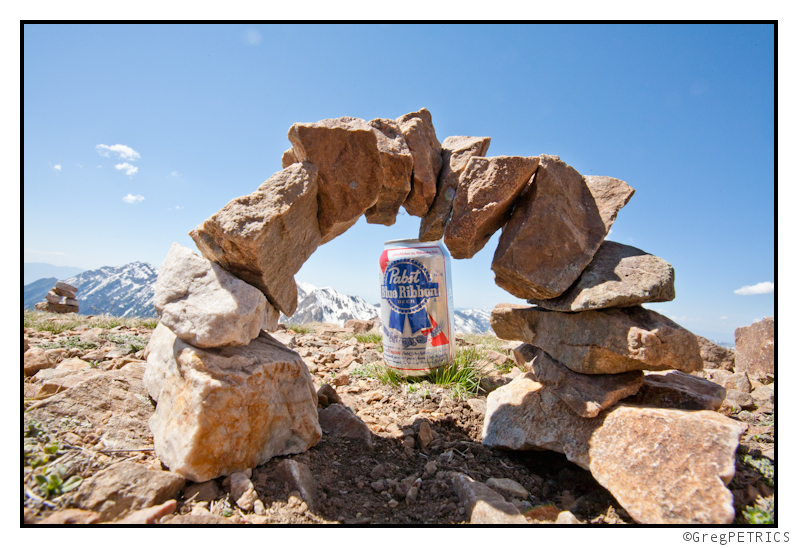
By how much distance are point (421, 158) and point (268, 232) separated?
4.16ft

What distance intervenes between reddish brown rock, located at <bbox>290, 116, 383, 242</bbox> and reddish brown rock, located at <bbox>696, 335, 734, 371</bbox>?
11.6ft

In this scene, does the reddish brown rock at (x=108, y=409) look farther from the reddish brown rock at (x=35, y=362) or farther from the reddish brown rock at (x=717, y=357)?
the reddish brown rock at (x=717, y=357)

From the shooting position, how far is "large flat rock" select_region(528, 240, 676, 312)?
2.10 metres

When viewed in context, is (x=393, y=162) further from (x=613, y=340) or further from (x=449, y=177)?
(x=613, y=340)

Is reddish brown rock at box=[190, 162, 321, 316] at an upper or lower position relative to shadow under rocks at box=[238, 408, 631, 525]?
upper

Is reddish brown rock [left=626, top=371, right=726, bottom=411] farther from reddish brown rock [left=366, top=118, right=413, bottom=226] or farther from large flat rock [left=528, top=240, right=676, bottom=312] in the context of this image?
reddish brown rock [left=366, top=118, right=413, bottom=226]

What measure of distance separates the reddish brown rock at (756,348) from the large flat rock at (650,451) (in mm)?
1944

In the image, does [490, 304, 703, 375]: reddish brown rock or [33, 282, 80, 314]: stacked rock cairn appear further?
[33, 282, 80, 314]: stacked rock cairn

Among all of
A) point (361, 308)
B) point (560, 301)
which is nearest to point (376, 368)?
point (560, 301)

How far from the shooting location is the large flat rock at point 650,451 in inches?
64.7

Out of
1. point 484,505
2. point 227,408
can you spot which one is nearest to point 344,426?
point 227,408

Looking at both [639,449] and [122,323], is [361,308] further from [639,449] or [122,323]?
[639,449]

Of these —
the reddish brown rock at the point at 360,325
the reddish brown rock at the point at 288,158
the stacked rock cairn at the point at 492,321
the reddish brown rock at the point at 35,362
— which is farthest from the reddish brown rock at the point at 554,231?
the reddish brown rock at the point at 360,325

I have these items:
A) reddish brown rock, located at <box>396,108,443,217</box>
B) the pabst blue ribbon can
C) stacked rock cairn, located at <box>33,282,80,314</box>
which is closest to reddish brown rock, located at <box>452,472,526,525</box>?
the pabst blue ribbon can
